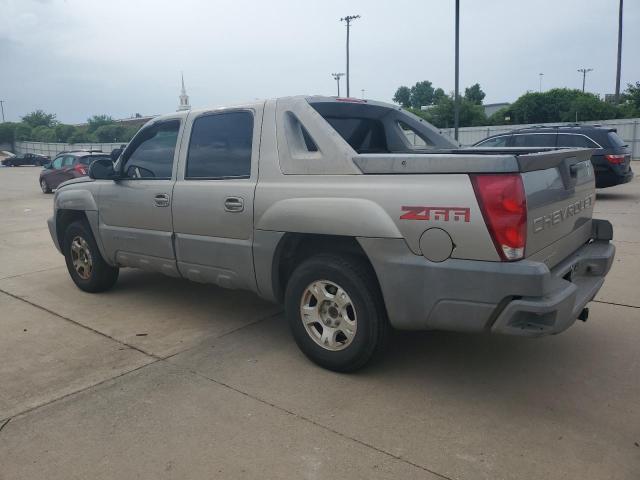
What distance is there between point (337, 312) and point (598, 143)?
10.5 meters

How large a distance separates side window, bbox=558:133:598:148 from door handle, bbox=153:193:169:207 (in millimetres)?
10201

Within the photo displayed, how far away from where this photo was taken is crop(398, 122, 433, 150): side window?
16.5 feet

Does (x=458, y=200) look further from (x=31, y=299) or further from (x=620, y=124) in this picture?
(x=620, y=124)

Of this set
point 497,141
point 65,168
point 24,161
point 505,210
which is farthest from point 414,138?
point 24,161

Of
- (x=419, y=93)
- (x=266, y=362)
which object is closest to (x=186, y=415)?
(x=266, y=362)

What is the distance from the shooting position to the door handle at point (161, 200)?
4.61 meters

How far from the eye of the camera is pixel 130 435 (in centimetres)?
303

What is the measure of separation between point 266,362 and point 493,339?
177cm

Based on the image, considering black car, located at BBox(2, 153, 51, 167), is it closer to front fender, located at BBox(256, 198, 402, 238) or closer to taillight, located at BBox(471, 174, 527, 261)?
front fender, located at BBox(256, 198, 402, 238)

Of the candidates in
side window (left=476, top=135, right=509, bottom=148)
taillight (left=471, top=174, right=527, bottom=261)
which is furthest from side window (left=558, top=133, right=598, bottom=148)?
taillight (left=471, top=174, right=527, bottom=261)

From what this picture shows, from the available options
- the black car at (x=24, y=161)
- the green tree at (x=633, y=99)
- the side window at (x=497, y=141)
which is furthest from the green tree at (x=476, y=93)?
the side window at (x=497, y=141)

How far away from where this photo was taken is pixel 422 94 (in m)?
112

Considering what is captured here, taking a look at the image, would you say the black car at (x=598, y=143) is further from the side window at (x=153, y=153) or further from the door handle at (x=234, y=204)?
the door handle at (x=234, y=204)

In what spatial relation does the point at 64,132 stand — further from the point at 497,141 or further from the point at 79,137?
the point at 497,141
